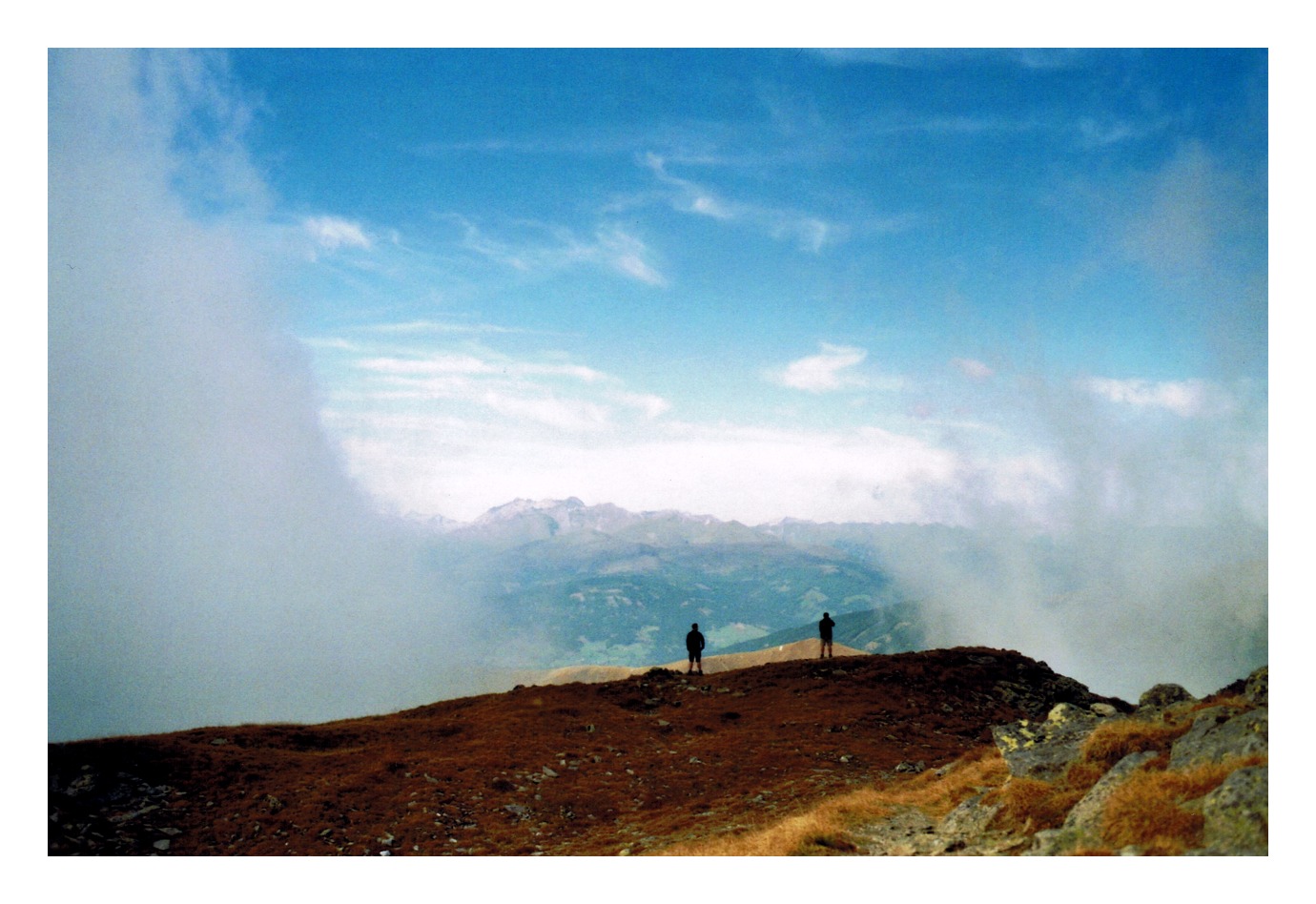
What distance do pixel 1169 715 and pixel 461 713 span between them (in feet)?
70.8

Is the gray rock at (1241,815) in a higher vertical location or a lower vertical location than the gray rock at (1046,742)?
higher

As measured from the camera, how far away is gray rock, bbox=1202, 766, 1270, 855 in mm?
8461

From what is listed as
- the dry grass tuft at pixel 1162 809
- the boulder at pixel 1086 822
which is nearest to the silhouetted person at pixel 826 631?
the boulder at pixel 1086 822

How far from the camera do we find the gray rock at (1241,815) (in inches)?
333

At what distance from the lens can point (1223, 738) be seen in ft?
33.0

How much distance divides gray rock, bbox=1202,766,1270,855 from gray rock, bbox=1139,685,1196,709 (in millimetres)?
9485

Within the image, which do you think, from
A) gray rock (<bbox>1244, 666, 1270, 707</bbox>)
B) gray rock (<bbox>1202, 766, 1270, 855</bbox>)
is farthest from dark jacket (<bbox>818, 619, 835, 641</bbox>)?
gray rock (<bbox>1202, 766, 1270, 855</bbox>)

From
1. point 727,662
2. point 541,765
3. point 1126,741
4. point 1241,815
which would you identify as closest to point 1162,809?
point 1241,815

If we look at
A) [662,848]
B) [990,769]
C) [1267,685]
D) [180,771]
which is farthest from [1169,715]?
[180,771]

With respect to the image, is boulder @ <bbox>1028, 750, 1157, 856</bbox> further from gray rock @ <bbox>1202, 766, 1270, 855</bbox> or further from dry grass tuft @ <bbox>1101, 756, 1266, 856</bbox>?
gray rock @ <bbox>1202, 766, 1270, 855</bbox>

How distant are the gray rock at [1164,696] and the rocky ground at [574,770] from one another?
0.51 m

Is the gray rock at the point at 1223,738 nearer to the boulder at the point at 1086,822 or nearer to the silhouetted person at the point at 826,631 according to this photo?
the boulder at the point at 1086,822

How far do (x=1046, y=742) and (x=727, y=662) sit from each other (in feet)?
152
